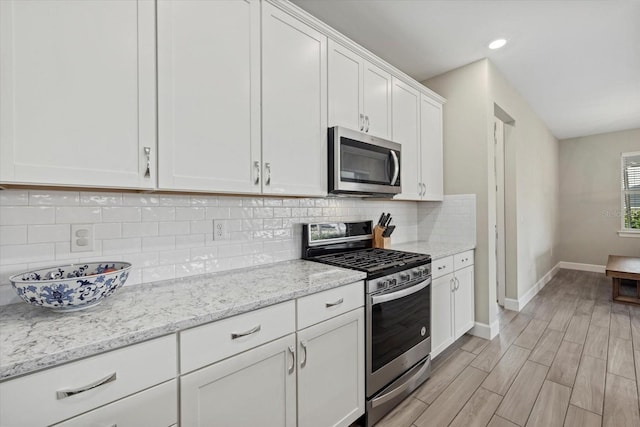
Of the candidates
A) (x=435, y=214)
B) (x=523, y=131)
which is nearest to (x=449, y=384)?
(x=435, y=214)

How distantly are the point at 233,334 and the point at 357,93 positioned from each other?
177 cm

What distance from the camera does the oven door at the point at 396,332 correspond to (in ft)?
5.47

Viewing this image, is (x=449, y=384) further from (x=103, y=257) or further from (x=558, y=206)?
(x=558, y=206)

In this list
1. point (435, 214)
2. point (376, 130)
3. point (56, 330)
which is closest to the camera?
point (56, 330)

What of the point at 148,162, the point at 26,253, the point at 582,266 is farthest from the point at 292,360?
the point at 582,266

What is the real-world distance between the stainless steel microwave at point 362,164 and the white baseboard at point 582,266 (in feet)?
19.0

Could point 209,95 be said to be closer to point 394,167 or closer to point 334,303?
point 334,303

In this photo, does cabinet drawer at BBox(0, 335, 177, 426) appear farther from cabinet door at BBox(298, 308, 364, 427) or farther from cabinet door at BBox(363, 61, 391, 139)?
cabinet door at BBox(363, 61, 391, 139)

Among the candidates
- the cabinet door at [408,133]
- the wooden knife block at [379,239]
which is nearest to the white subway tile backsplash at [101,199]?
the wooden knife block at [379,239]

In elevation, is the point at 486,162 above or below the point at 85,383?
above

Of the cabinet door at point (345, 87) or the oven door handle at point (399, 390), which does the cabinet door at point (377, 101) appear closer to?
the cabinet door at point (345, 87)

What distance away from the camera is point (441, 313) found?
2328mm

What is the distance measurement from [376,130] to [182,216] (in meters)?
1.53

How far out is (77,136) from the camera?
1.02 m
